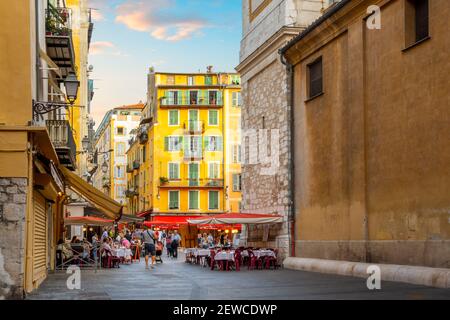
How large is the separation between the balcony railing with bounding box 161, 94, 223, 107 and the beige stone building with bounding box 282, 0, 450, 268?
152ft

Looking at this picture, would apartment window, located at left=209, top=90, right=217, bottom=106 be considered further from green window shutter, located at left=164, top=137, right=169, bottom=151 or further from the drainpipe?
the drainpipe

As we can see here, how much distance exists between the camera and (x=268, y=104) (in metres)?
29.7

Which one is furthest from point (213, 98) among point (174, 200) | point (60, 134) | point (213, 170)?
point (60, 134)

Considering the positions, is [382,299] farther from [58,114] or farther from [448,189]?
[58,114]

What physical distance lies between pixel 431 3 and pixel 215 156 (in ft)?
184

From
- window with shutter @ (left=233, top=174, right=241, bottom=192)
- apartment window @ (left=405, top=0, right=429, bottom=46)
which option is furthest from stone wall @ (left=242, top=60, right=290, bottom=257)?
window with shutter @ (left=233, top=174, right=241, bottom=192)

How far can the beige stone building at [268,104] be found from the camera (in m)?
27.7

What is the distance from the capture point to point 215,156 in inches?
2894

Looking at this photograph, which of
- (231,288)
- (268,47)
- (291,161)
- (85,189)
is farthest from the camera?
(268,47)

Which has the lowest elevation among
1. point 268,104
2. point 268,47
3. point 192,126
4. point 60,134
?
point 60,134

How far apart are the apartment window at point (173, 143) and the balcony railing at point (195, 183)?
3.02 meters

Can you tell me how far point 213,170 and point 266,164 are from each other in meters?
44.0

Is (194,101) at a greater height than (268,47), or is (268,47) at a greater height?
(194,101)

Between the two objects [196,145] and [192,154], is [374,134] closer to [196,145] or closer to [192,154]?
[192,154]
